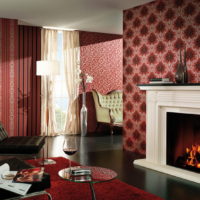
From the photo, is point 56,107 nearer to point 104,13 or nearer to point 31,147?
point 104,13

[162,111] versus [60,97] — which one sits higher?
[60,97]

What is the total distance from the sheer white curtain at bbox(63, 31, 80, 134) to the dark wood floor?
2.32 feet

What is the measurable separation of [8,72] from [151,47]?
9.55 ft

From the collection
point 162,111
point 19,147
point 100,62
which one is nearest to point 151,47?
point 162,111

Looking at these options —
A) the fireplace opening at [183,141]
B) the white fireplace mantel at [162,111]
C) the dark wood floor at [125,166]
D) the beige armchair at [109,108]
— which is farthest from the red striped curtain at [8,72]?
the fireplace opening at [183,141]

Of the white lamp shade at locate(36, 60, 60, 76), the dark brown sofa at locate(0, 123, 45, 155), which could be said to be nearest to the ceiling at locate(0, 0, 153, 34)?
the white lamp shade at locate(36, 60, 60, 76)

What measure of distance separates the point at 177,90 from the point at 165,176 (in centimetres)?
111

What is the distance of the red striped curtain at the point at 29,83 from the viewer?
7549 mm

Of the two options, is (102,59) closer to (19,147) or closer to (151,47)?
(151,47)

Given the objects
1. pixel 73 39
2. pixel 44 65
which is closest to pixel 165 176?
pixel 44 65

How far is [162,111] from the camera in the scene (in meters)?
4.84

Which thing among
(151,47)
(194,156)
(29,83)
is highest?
(151,47)

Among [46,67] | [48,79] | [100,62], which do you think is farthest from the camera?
[100,62]

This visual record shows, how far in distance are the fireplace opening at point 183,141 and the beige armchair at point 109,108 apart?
3.25 m
